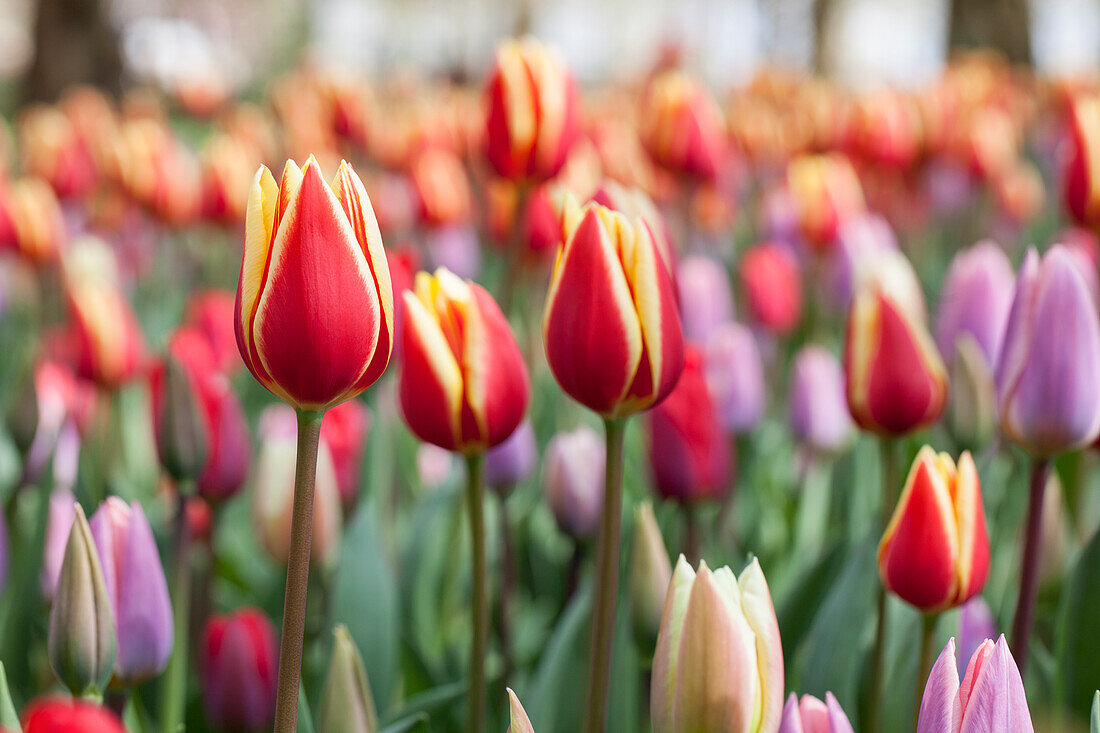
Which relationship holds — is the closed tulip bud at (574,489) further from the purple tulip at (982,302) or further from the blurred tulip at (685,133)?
the blurred tulip at (685,133)

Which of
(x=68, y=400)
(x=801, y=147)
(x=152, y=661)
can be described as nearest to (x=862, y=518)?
(x=152, y=661)

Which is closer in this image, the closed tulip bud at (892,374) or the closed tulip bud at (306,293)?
the closed tulip bud at (306,293)

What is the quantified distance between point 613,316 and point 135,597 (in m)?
0.41

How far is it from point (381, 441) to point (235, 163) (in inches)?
45.9

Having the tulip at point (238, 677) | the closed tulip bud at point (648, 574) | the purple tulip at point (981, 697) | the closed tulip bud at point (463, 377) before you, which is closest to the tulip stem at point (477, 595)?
the closed tulip bud at point (463, 377)

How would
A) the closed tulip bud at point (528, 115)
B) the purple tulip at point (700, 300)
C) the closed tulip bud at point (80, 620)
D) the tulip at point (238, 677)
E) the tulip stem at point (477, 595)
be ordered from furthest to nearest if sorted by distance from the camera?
the purple tulip at point (700, 300) < the closed tulip bud at point (528, 115) < the tulip at point (238, 677) < the tulip stem at point (477, 595) < the closed tulip bud at point (80, 620)

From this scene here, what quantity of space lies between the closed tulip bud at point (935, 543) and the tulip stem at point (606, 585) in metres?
0.20

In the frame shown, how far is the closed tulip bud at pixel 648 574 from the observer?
89cm

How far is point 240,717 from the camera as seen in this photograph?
97cm

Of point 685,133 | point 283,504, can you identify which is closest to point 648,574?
point 283,504

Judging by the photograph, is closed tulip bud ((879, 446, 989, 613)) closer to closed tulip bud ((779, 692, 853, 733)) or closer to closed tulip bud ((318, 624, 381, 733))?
closed tulip bud ((779, 692, 853, 733))

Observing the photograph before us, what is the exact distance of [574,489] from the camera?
4.05ft

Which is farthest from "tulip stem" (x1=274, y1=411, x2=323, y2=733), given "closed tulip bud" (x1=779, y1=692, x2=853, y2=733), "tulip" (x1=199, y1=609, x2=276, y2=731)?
"tulip" (x1=199, y1=609, x2=276, y2=731)

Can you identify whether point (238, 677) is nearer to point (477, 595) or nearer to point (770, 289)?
point (477, 595)
